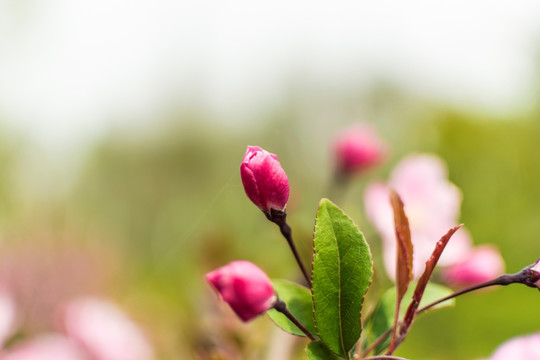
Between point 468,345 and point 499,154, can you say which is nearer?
point 468,345

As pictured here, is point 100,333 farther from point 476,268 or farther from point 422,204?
point 422,204

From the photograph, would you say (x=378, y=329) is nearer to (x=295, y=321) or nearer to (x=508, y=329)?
(x=295, y=321)

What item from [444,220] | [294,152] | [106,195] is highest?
[444,220]

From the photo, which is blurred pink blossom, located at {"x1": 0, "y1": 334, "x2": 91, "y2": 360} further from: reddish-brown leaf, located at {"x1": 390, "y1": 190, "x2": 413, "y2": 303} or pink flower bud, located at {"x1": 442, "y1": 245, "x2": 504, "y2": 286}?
pink flower bud, located at {"x1": 442, "y1": 245, "x2": 504, "y2": 286}

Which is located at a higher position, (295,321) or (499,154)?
(295,321)

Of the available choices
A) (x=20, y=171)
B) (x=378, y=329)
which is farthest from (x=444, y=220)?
(x=20, y=171)

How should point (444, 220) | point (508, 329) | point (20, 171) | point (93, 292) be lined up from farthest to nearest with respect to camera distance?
point (20, 171)
point (93, 292)
point (508, 329)
point (444, 220)
